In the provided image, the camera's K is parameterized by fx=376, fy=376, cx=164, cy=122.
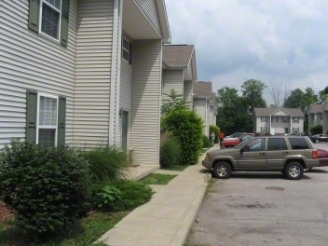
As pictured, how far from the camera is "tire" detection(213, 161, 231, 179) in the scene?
1497cm

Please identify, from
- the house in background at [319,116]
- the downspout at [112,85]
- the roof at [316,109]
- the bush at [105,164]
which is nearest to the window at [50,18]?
the downspout at [112,85]

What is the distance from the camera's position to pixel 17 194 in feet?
17.1

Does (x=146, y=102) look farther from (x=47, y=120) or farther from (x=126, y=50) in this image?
(x=47, y=120)

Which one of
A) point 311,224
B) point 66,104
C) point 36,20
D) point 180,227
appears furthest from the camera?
point 66,104

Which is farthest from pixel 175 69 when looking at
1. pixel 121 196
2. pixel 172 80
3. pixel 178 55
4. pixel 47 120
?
pixel 121 196

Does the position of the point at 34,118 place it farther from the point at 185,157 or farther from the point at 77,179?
the point at 185,157

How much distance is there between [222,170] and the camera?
49.2 ft

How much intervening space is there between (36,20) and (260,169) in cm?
1000

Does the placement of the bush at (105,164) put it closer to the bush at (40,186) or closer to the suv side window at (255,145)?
the bush at (40,186)

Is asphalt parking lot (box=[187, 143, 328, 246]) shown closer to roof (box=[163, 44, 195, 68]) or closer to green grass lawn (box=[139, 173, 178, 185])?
green grass lawn (box=[139, 173, 178, 185])

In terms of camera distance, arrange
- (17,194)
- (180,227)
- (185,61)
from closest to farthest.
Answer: (17,194) < (180,227) < (185,61)

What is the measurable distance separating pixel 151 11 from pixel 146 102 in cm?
395

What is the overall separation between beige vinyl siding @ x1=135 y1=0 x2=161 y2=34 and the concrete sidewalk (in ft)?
21.2

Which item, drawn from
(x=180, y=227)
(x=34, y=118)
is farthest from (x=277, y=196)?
(x=34, y=118)
